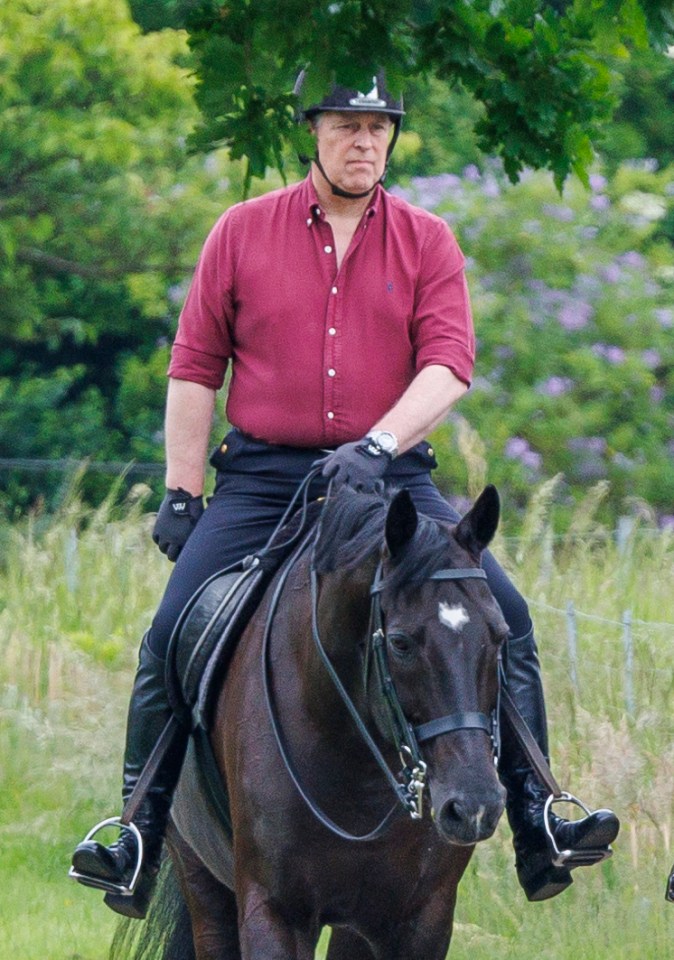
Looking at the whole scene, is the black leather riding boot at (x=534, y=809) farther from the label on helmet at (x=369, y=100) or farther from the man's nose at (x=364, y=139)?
the label on helmet at (x=369, y=100)

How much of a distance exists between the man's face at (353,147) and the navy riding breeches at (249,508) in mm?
777

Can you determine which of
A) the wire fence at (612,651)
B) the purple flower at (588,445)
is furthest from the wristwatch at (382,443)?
the purple flower at (588,445)

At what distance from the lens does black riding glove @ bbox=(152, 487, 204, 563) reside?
5527mm

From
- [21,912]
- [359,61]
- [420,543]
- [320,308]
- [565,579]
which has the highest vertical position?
[359,61]

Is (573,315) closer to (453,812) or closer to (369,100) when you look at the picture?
(369,100)

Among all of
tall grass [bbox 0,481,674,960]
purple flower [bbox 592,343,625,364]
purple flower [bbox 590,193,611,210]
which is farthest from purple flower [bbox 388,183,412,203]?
tall grass [bbox 0,481,674,960]

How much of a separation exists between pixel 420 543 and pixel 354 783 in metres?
0.75

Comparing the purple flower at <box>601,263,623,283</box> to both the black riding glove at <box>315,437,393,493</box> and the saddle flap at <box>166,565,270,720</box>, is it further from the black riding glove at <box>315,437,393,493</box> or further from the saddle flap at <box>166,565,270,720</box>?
the black riding glove at <box>315,437,393,493</box>

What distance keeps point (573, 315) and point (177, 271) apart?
4020mm

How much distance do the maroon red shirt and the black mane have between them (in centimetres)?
57

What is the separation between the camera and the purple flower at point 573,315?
15.1 m

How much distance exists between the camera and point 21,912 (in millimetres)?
7523

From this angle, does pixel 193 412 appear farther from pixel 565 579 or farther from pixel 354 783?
pixel 565 579

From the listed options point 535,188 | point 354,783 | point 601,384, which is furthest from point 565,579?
point 535,188
